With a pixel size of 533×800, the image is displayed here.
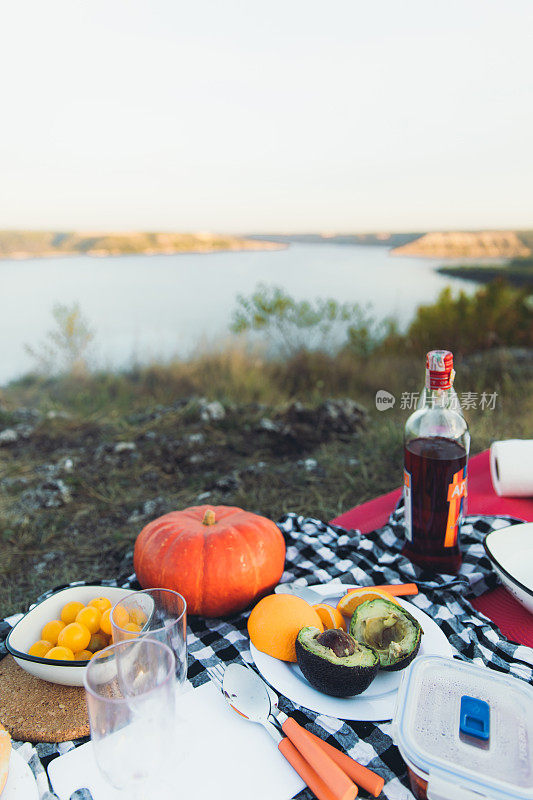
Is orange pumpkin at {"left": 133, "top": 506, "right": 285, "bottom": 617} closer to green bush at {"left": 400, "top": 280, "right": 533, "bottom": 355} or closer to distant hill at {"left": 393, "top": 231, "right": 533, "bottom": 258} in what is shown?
green bush at {"left": 400, "top": 280, "right": 533, "bottom": 355}

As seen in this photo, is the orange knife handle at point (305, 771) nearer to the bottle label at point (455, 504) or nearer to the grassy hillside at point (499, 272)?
the bottle label at point (455, 504)

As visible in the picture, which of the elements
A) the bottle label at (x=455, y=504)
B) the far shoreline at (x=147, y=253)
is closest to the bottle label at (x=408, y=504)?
the bottle label at (x=455, y=504)

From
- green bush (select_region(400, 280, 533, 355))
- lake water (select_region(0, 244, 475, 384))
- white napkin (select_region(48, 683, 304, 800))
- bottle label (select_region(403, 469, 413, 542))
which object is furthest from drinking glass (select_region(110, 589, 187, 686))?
green bush (select_region(400, 280, 533, 355))

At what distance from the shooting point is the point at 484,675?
0.84m

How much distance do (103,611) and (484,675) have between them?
777 millimetres

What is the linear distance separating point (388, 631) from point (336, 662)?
18cm

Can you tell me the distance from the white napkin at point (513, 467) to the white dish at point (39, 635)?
133cm

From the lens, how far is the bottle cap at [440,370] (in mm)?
1271

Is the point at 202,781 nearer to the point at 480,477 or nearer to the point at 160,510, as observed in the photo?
the point at 480,477

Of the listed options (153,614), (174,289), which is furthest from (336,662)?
(174,289)

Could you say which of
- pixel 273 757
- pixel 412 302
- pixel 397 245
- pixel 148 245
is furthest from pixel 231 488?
pixel 148 245

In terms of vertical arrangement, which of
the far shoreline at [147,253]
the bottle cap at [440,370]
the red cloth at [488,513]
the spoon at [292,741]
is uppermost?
the far shoreline at [147,253]

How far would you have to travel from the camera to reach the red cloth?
133 cm

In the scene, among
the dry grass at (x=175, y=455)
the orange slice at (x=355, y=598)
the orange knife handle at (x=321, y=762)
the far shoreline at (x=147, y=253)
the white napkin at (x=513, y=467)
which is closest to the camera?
the orange knife handle at (x=321, y=762)
